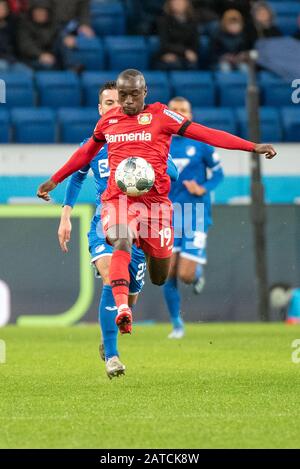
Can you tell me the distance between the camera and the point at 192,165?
13305mm

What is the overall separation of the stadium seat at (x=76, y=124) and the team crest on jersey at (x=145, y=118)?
799 cm

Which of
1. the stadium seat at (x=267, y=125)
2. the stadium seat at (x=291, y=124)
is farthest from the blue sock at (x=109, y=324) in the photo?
the stadium seat at (x=291, y=124)

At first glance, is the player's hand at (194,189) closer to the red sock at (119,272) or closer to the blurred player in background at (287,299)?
the blurred player in background at (287,299)

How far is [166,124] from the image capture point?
8.20 m

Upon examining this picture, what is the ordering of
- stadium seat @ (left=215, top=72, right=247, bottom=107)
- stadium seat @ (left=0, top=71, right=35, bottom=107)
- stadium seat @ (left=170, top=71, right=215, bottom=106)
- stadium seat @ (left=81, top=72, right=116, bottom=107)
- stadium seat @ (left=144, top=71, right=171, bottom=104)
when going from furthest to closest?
1. stadium seat @ (left=215, top=72, right=247, bottom=107)
2. stadium seat @ (left=170, top=71, right=215, bottom=106)
3. stadium seat @ (left=81, top=72, right=116, bottom=107)
4. stadium seat @ (left=144, top=71, right=171, bottom=104)
5. stadium seat @ (left=0, top=71, right=35, bottom=107)

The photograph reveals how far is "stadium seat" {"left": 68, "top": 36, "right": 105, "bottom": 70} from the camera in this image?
17.9 m

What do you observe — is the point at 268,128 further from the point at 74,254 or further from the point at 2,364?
the point at 2,364

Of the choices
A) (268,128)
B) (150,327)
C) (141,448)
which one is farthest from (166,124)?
(268,128)

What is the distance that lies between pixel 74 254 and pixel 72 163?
6665mm

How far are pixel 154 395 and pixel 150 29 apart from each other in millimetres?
11867

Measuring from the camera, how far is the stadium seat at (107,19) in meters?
18.7

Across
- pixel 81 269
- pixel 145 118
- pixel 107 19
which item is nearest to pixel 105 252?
pixel 145 118

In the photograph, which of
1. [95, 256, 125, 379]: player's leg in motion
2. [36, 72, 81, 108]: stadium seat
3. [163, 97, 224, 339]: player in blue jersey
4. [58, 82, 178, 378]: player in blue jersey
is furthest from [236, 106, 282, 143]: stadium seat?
[95, 256, 125, 379]: player's leg in motion

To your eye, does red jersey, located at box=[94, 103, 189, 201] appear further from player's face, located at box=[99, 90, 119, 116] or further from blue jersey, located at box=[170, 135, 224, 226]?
blue jersey, located at box=[170, 135, 224, 226]
